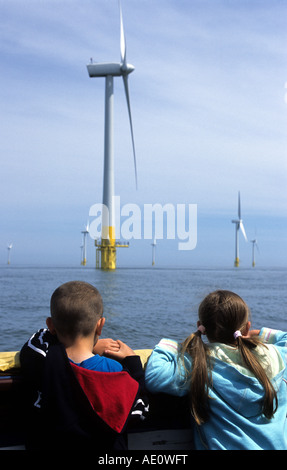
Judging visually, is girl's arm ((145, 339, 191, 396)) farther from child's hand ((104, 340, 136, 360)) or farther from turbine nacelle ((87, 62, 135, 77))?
turbine nacelle ((87, 62, 135, 77))

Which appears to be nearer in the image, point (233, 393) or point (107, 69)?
point (233, 393)

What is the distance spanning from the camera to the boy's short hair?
1.99m

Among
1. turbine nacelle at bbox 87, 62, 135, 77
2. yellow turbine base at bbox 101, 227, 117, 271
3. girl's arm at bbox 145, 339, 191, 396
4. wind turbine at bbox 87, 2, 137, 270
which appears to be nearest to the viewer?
girl's arm at bbox 145, 339, 191, 396

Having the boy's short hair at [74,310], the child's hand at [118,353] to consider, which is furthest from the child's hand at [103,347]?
the boy's short hair at [74,310]

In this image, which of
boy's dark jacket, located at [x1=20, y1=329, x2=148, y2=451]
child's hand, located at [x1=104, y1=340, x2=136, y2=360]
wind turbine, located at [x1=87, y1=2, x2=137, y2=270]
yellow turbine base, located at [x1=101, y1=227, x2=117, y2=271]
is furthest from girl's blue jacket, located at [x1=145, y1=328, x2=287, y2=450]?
yellow turbine base, located at [x1=101, y1=227, x2=117, y2=271]

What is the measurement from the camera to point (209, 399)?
2111mm

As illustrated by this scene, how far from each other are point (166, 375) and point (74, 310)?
549 millimetres

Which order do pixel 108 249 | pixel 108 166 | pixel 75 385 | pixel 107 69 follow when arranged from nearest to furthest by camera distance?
pixel 75 385
pixel 108 166
pixel 107 69
pixel 108 249

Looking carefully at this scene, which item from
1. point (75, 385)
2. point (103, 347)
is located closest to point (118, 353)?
point (103, 347)

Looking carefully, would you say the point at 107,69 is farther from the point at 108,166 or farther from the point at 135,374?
the point at 135,374

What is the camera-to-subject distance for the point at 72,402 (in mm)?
1911

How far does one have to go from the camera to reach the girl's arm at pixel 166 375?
217 centimetres

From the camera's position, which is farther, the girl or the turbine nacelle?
the turbine nacelle
